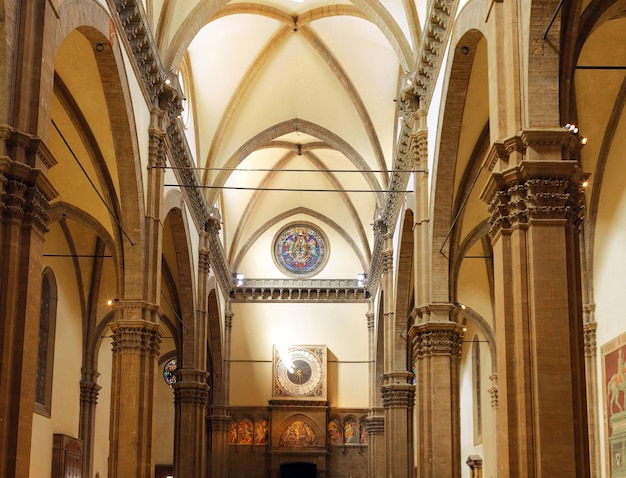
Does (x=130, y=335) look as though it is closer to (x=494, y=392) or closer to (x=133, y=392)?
(x=133, y=392)

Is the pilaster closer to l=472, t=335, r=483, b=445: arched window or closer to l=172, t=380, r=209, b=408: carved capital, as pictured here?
l=472, t=335, r=483, b=445: arched window

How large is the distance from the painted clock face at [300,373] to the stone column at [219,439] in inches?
98.1

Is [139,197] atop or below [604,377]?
atop

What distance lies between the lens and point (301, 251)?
39375 mm

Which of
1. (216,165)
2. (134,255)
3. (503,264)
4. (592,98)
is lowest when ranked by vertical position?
(503,264)

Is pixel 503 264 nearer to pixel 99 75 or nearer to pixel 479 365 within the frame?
pixel 99 75

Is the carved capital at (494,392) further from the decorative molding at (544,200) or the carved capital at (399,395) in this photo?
the decorative molding at (544,200)

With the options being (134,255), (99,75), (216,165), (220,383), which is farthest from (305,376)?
(99,75)

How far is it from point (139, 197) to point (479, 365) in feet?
48.2

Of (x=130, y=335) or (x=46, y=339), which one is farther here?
(x=46, y=339)

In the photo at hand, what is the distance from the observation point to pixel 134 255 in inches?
746

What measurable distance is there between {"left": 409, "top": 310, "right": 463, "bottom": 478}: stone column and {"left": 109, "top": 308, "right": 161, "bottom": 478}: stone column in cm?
498

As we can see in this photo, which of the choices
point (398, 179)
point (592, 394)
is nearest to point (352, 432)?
point (398, 179)

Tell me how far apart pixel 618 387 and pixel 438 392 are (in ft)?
11.4
